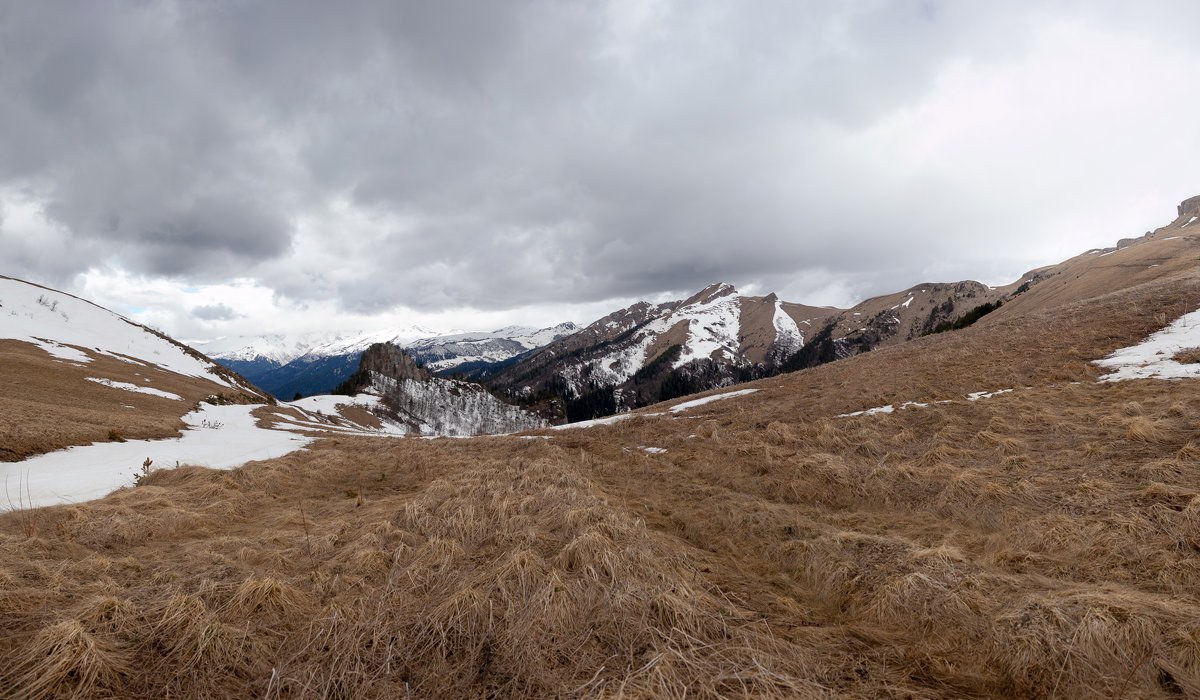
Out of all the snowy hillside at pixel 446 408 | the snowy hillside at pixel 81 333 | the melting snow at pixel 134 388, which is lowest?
the snowy hillside at pixel 446 408

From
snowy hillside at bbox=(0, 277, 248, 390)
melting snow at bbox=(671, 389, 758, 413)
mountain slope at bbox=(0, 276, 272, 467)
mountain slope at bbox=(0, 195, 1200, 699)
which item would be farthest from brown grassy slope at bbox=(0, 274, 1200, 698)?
snowy hillside at bbox=(0, 277, 248, 390)

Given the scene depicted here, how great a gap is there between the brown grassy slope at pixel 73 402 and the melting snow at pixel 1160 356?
3978 centimetres

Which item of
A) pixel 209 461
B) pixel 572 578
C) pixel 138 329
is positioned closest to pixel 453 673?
pixel 572 578

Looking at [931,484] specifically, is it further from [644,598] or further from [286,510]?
[286,510]

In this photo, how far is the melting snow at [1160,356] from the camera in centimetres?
1334

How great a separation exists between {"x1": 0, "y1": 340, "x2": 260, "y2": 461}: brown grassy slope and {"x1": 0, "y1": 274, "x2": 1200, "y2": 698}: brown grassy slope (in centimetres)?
1133

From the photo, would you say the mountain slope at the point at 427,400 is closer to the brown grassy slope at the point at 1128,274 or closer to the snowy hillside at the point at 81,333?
the snowy hillside at the point at 81,333

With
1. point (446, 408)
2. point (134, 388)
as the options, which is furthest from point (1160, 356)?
point (446, 408)

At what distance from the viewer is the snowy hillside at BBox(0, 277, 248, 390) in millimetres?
46438

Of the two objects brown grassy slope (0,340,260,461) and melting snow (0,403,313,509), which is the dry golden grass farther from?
brown grassy slope (0,340,260,461)

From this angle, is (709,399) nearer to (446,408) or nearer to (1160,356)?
(1160,356)

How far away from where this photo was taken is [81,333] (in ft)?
189

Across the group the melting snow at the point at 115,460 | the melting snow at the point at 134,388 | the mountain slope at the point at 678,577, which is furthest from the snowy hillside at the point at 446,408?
the mountain slope at the point at 678,577

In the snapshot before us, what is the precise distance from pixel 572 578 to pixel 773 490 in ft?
23.3
